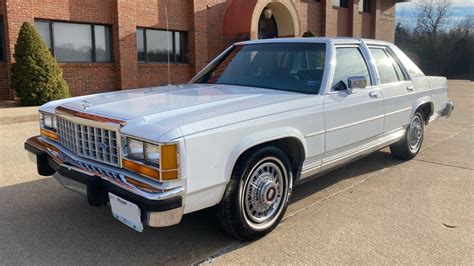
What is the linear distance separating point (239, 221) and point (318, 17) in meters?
20.2

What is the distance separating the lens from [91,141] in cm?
330

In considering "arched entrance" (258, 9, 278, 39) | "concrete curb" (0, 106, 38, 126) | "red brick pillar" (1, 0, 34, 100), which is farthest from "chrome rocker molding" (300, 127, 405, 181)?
"arched entrance" (258, 9, 278, 39)

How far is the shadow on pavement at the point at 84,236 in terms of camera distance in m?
3.24

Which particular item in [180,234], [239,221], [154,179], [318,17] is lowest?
[180,234]

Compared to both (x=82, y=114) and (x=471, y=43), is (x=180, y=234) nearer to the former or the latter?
(x=82, y=114)

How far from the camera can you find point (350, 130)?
442 cm

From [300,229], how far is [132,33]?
457 inches

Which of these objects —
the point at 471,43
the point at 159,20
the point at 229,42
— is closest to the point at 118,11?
the point at 159,20

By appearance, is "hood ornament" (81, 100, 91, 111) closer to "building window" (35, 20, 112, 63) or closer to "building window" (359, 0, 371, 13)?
"building window" (35, 20, 112, 63)

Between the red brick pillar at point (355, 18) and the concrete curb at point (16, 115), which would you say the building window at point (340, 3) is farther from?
the concrete curb at point (16, 115)

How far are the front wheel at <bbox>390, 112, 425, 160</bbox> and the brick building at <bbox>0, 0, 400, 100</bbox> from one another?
390 inches

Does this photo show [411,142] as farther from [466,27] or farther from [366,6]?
[466,27]

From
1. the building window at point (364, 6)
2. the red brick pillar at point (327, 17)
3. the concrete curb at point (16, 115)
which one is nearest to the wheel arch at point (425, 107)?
the concrete curb at point (16, 115)

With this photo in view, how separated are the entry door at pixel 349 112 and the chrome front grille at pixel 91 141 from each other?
2020 mm
